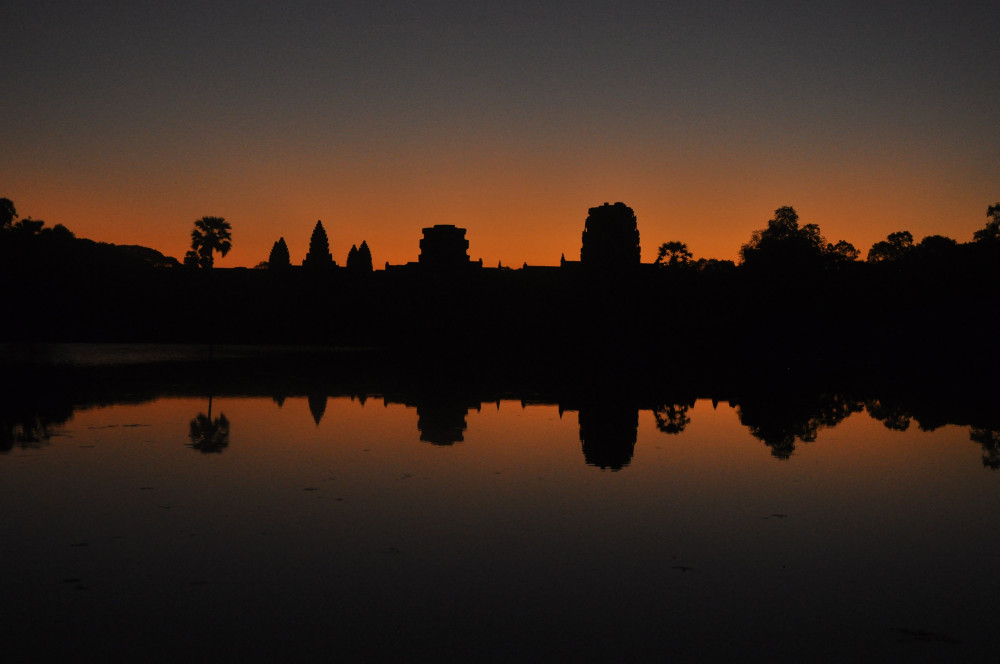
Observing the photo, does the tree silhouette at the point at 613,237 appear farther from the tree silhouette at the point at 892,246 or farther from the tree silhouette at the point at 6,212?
the tree silhouette at the point at 6,212

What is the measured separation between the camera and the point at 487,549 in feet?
29.4

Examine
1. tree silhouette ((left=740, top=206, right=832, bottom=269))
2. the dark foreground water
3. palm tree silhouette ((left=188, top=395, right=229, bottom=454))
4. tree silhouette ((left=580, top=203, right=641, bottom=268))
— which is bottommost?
the dark foreground water

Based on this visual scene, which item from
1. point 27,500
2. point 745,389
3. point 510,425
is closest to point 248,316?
point 745,389

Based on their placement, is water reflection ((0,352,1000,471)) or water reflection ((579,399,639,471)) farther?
water reflection ((0,352,1000,471))

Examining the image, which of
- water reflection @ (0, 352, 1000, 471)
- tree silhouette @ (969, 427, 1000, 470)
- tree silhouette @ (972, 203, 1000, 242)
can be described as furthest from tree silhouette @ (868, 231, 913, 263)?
tree silhouette @ (969, 427, 1000, 470)

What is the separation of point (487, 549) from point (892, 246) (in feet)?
477

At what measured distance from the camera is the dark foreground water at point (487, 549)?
641 centimetres

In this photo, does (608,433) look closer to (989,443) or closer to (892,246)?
(989,443)

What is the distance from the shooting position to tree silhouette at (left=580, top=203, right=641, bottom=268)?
125m

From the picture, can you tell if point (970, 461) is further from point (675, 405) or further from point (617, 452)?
point (675, 405)

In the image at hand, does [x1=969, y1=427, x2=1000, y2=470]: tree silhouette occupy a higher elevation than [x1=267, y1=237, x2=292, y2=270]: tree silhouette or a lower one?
lower

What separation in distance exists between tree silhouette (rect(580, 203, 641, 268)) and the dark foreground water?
109537 millimetres

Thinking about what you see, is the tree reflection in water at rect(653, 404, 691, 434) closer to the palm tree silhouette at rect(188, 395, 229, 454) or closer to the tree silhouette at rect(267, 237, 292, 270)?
the palm tree silhouette at rect(188, 395, 229, 454)

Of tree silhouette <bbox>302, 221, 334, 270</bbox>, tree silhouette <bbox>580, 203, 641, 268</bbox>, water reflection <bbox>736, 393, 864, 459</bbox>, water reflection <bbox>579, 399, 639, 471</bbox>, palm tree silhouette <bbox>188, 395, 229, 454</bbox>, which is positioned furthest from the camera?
tree silhouette <bbox>302, 221, 334, 270</bbox>
